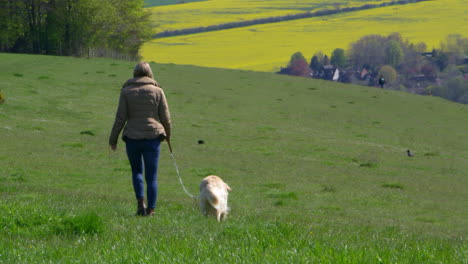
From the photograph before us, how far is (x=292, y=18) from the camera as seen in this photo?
17662 centimetres

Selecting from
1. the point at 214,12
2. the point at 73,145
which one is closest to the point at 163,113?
the point at 73,145

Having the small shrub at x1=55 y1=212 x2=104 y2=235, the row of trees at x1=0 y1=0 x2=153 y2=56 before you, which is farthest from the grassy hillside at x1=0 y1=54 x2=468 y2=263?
the row of trees at x1=0 y1=0 x2=153 y2=56

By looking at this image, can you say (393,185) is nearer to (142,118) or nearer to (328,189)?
(328,189)

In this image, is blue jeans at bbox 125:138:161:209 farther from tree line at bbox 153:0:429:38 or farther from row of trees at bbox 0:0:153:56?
tree line at bbox 153:0:429:38

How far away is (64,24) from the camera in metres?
77.9

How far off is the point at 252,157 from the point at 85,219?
19177 millimetres

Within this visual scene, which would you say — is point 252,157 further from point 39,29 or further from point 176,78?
point 39,29

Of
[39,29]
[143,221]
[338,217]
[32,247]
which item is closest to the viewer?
[32,247]

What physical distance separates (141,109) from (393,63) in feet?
452

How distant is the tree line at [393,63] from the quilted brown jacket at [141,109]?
10013cm

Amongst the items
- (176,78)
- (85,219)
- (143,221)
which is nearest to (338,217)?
(143,221)

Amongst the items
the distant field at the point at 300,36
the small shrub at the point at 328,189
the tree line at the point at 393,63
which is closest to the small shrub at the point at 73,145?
the small shrub at the point at 328,189

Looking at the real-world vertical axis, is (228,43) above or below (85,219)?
below

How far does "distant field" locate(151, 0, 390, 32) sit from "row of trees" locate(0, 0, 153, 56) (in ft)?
216
